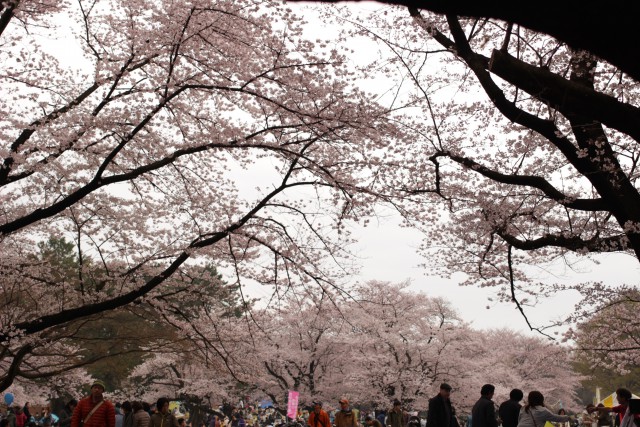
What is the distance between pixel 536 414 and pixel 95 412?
13.9 feet

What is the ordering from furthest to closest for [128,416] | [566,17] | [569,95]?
[128,416] → [569,95] → [566,17]

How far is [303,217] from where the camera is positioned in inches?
362

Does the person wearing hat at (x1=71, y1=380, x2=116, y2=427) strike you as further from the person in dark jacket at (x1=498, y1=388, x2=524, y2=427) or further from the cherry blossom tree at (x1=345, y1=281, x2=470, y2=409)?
the cherry blossom tree at (x1=345, y1=281, x2=470, y2=409)

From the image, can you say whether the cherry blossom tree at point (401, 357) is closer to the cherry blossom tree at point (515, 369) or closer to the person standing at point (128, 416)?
the cherry blossom tree at point (515, 369)

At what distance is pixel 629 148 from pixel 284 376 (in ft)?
76.7

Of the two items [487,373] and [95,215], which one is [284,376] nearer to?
[487,373]

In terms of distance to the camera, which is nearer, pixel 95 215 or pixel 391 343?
pixel 95 215

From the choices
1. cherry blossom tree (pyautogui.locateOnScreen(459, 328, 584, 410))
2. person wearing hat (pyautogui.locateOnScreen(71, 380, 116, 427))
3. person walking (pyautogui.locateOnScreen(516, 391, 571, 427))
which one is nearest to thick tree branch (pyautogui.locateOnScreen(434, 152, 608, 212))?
person walking (pyautogui.locateOnScreen(516, 391, 571, 427))

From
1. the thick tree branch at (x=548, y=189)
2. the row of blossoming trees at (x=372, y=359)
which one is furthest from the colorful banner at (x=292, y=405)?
the thick tree branch at (x=548, y=189)

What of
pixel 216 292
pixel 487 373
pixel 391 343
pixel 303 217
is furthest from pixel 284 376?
pixel 303 217

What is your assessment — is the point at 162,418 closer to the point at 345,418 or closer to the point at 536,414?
the point at 345,418

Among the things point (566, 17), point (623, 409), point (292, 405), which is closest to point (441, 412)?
point (623, 409)

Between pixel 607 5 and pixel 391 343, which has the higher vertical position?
pixel 391 343

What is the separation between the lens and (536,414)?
6.45 m
